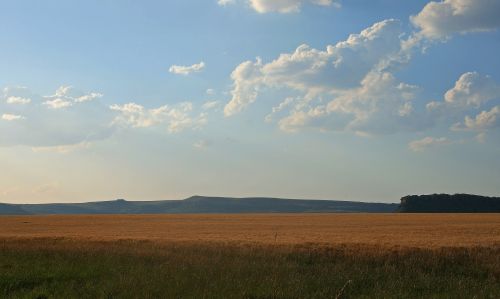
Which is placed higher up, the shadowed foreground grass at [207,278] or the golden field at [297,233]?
the shadowed foreground grass at [207,278]

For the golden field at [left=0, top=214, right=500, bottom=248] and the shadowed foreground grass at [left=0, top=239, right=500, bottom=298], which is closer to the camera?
the shadowed foreground grass at [left=0, top=239, right=500, bottom=298]

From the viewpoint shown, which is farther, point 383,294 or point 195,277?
point 195,277

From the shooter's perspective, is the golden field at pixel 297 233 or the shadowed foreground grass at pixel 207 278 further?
the golden field at pixel 297 233

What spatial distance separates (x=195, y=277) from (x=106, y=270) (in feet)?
9.63

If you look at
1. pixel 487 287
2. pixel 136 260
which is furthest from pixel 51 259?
pixel 487 287

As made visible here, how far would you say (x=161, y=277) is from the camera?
1316cm

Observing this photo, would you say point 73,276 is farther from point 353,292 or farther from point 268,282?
point 353,292

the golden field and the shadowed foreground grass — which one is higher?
the shadowed foreground grass

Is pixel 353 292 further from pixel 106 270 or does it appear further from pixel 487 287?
pixel 106 270

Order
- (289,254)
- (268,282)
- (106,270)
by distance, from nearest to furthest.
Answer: (268,282) → (106,270) → (289,254)

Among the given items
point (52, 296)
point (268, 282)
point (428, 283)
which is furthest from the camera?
point (428, 283)

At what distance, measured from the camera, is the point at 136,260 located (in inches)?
678

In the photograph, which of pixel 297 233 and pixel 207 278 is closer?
pixel 207 278

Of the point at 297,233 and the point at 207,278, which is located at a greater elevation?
the point at 207,278
